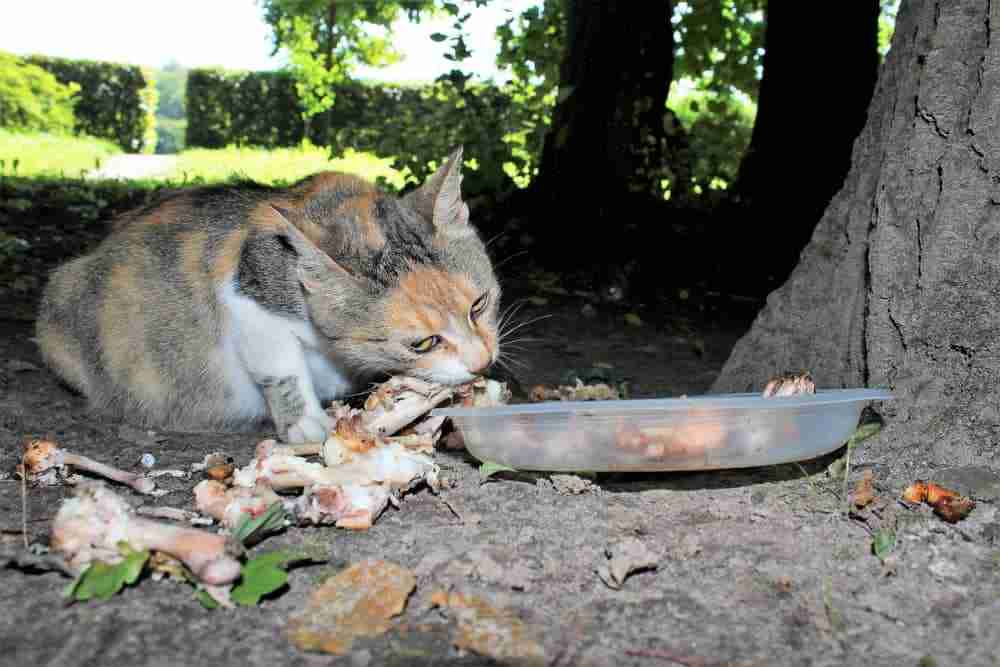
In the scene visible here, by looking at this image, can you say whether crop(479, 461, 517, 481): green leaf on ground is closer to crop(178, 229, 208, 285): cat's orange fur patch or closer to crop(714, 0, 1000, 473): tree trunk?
crop(714, 0, 1000, 473): tree trunk

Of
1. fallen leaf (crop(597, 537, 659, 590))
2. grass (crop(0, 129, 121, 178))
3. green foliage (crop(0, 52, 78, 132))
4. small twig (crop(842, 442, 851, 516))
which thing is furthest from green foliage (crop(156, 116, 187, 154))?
fallen leaf (crop(597, 537, 659, 590))

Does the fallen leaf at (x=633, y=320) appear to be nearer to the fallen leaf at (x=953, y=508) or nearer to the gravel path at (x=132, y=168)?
the fallen leaf at (x=953, y=508)

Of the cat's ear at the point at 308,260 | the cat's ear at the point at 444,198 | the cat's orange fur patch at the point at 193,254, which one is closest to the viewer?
the cat's ear at the point at 308,260

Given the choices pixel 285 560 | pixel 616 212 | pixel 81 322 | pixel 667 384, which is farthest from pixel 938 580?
pixel 616 212

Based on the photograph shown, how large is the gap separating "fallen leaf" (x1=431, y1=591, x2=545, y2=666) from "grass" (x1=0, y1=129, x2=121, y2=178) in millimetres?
8555

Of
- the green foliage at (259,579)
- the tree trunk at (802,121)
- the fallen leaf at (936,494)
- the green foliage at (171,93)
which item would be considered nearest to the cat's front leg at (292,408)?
the green foliage at (259,579)

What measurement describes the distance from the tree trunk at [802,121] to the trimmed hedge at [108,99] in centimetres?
1606

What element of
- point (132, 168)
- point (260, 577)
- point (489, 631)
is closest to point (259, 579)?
point (260, 577)

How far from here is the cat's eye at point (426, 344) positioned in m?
2.57

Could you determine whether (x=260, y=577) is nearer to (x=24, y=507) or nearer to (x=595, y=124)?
(x=24, y=507)

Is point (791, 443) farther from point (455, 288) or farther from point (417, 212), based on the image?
point (417, 212)

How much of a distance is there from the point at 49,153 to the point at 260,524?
1302 cm

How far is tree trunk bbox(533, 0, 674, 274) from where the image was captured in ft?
19.6

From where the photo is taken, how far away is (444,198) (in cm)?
278
